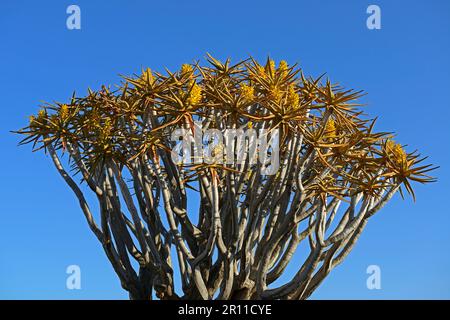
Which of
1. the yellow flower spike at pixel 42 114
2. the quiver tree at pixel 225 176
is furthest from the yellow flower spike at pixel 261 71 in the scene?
the yellow flower spike at pixel 42 114

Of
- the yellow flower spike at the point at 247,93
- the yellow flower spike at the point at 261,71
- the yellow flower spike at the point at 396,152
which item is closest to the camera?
the yellow flower spike at the point at 247,93

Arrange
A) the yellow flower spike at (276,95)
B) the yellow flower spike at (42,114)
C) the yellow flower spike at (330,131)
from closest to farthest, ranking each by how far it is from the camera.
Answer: the yellow flower spike at (276,95)
the yellow flower spike at (330,131)
the yellow flower spike at (42,114)

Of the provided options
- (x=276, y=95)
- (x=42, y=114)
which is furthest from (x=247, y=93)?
(x=42, y=114)

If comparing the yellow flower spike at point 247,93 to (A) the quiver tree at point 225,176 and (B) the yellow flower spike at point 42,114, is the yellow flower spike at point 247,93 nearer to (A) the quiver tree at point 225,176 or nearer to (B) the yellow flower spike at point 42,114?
(A) the quiver tree at point 225,176

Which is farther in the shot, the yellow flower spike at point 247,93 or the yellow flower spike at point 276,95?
the yellow flower spike at point 247,93

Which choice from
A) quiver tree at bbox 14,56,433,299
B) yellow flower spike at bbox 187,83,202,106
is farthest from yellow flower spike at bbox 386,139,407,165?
yellow flower spike at bbox 187,83,202,106

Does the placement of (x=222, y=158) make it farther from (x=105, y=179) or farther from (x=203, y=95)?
(x=105, y=179)

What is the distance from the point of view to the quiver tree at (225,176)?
8.88m

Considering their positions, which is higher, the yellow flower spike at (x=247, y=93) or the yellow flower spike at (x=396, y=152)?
the yellow flower spike at (x=247, y=93)

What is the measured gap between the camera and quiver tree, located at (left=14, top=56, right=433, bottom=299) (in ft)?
29.1

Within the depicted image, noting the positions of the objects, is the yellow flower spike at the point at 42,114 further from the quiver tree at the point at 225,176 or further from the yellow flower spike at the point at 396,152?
the yellow flower spike at the point at 396,152

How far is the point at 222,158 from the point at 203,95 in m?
1.23

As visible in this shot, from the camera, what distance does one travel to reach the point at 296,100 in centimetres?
854
